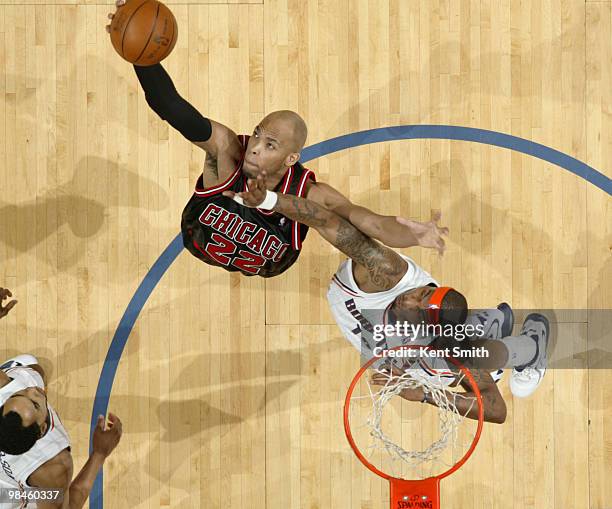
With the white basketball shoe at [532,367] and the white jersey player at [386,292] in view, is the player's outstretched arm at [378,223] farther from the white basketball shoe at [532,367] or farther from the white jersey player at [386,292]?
the white basketball shoe at [532,367]

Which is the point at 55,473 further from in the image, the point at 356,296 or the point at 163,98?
the point at 163,98

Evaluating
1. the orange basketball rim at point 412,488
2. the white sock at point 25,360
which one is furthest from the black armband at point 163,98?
the white sock at point 25,360

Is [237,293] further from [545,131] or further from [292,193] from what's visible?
[545,131]

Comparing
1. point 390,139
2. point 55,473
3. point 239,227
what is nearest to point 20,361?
point 55,473

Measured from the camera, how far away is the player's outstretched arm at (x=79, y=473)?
181 inches

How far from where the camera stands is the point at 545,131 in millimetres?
5344

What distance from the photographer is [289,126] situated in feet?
13.8

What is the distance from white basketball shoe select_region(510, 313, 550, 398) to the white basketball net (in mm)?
405

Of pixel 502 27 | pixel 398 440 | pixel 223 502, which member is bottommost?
pixel 223 502

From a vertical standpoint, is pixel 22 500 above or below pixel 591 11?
below

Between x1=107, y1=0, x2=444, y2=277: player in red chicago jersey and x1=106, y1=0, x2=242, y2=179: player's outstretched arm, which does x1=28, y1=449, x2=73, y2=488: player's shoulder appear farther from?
x1=106, y1=0, x2=242, y2=179: player's outstretched arm

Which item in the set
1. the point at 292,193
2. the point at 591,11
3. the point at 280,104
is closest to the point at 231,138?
the point at 292,193

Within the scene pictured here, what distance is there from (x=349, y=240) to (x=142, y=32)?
166 cm

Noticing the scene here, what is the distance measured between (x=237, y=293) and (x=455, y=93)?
2183 mm
